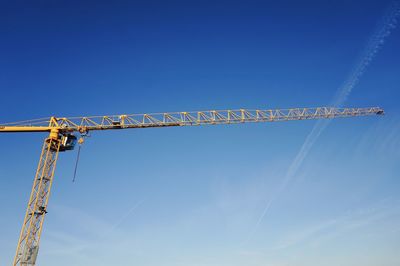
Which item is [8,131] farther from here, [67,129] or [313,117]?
[313,117]

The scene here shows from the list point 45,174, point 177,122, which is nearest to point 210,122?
point 177,122

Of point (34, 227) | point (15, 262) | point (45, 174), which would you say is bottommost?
point (15, 262)

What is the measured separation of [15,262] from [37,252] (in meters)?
2.95

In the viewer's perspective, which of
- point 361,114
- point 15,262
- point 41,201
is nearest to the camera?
point 15,262

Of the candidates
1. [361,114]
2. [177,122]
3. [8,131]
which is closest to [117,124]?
[177,122]

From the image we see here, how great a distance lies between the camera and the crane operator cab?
62.1 m

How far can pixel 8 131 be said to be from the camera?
62.1 meters

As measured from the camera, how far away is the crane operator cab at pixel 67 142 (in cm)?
6211

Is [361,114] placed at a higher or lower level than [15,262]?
higher

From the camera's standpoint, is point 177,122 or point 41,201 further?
point 177,122

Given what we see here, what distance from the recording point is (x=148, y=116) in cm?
6931

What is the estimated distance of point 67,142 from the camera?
205 feet

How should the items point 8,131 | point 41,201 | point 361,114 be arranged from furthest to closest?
1. point 361,114
2. point 8,131
3. point 41,201

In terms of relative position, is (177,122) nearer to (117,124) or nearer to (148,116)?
(148,116)
